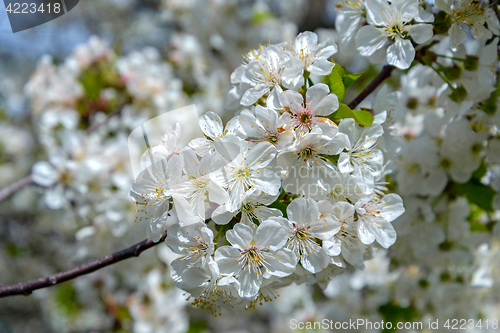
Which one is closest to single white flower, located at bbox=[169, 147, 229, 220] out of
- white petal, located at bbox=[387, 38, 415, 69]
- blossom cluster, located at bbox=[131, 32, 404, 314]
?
blossom cluster, located at bbox=[131, 32, 404, 314]

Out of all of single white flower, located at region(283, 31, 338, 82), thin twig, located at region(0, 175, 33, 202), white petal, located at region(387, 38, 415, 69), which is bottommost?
thin twig, located at region(0, 175, 33, 202)

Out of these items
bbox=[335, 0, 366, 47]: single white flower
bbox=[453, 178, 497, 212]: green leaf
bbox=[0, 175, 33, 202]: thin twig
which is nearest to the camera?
bbox=[335, 0, 366, 47]: single white flower

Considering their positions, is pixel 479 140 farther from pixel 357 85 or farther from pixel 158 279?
pixel 158 279

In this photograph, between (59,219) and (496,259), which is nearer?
(496,259)

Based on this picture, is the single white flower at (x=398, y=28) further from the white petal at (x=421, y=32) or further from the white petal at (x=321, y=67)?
the white petal at (x=321, y=67)

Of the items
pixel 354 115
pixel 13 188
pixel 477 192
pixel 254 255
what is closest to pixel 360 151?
pixel 354 115

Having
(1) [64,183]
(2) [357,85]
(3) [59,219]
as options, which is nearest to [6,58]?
(3) [59,219]

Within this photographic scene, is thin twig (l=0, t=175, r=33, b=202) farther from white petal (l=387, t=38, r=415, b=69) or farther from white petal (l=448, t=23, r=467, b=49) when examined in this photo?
white petal (l=448, t=23, r=467, b=49)
